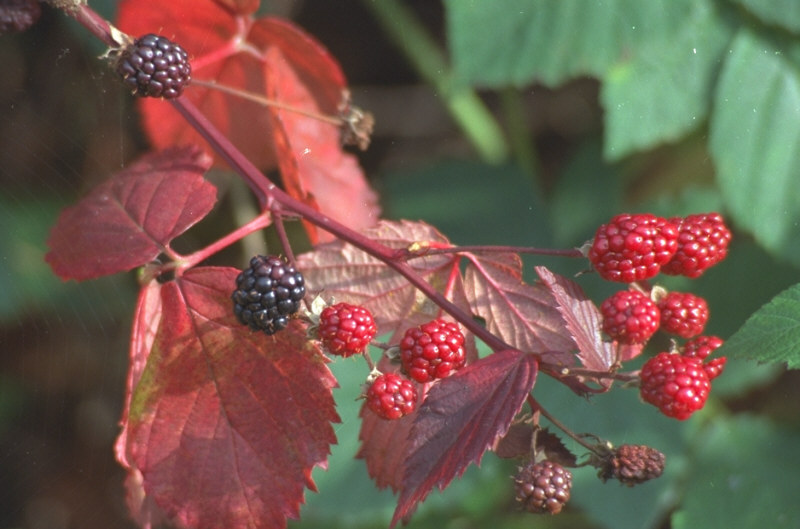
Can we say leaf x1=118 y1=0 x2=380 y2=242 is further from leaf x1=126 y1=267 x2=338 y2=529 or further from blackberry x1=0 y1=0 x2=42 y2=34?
leaf x1=126 y1=267 x2=338 y2=529

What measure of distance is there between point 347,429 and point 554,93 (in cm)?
132

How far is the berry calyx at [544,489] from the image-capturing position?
86 centimetres

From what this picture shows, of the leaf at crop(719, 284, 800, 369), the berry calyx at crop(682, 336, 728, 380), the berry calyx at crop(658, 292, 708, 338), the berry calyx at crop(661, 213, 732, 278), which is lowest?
the berry calyx at crop(682, 336, 728, 380)

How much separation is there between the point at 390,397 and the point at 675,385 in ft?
1.01

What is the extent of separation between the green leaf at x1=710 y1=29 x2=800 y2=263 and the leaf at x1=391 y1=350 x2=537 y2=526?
84 centimetres

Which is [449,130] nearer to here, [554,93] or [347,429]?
[554,93]

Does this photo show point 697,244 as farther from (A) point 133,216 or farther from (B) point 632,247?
(A) point 133,216

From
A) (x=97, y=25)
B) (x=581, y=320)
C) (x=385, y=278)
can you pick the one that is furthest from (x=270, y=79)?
(x=581, y=320)

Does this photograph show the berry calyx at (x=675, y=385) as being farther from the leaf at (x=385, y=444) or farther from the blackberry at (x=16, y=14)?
the blackberry at (x=16, y=14)

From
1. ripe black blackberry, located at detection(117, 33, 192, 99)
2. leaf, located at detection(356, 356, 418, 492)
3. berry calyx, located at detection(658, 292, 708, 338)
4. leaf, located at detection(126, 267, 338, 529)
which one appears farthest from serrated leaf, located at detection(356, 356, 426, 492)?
ripe black blackberry, located at detection(117, 33, 192, 99)

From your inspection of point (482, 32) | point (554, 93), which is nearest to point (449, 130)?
point (554, 93)

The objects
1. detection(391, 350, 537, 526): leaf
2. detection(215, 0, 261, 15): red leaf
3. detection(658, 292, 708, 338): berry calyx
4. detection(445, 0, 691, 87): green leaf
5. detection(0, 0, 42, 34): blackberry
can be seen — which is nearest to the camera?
detection(391, 350, 537, 526): leaf

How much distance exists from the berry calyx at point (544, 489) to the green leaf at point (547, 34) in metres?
0.84

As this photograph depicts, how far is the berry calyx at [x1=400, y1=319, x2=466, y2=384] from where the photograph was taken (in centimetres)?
86
